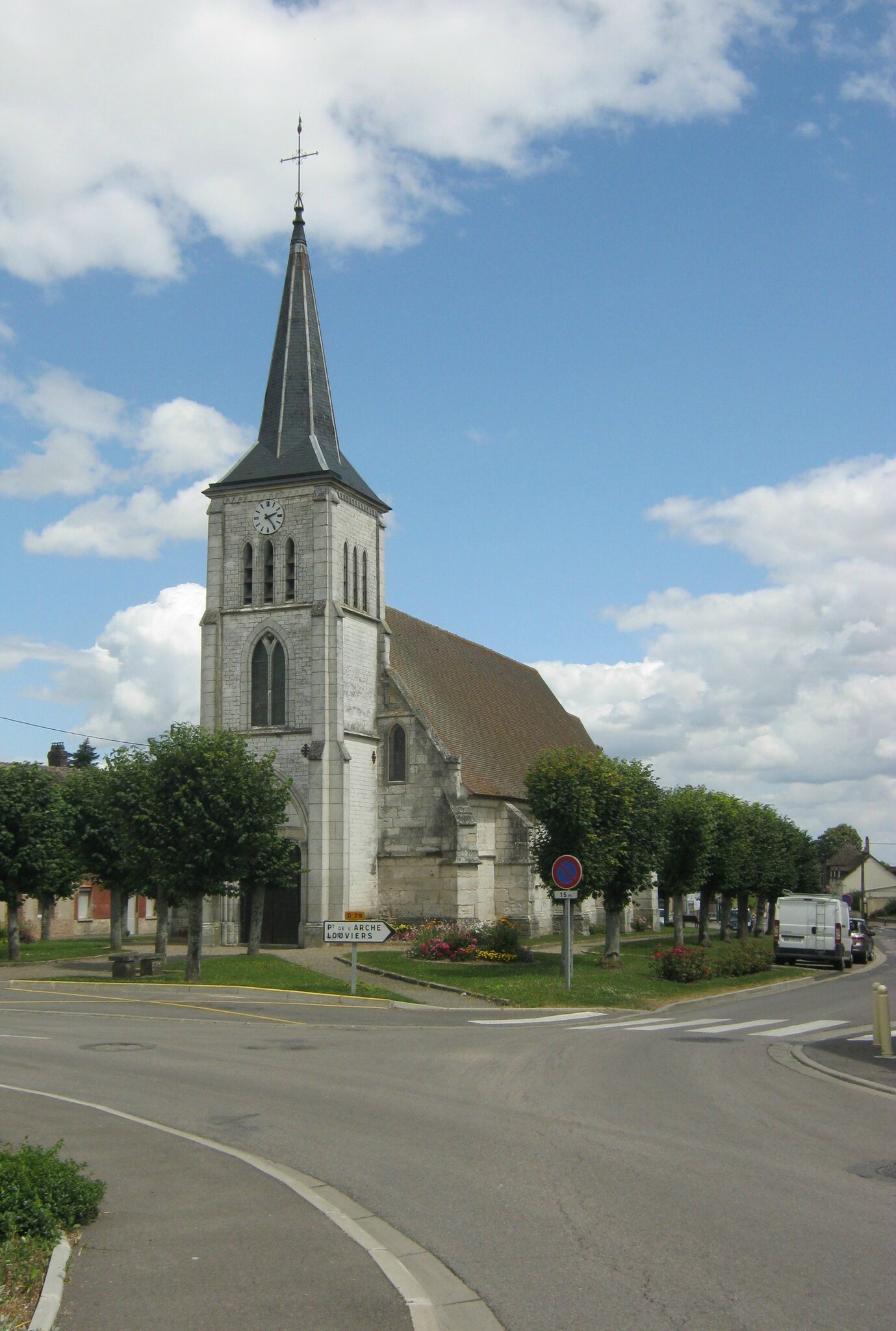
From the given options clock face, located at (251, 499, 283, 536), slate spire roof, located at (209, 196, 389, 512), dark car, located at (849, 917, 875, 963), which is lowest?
dark car, located at (849, 917, 875, 963)

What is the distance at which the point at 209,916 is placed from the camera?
36812mm

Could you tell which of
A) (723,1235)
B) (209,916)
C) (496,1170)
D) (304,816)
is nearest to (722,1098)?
(496,1170)

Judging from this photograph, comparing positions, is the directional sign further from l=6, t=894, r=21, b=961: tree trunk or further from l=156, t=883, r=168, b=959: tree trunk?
l=6, t=894, r=21, b=961: tree trunk

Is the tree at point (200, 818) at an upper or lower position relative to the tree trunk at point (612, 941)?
upper

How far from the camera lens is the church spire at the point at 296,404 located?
38.0m

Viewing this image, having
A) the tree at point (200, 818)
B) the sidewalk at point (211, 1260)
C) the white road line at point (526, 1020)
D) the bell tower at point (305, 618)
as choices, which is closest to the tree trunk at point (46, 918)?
the bell tower at point (305, 618)

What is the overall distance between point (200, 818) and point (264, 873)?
2.36 meters

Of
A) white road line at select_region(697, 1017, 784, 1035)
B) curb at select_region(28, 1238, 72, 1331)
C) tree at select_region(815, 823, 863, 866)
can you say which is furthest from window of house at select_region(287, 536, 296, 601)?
tree at select_region(815, 823, 863, 866)

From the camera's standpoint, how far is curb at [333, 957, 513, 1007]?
A: 23375 mm

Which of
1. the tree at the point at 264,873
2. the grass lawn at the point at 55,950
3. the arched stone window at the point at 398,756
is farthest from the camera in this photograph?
the arched stone window at the point at 398,756

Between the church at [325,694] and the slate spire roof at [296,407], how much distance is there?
51 mm

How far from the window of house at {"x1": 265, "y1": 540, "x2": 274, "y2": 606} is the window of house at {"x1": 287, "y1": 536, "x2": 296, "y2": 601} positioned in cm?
56

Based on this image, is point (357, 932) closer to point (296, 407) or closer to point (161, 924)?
point (161, 924)

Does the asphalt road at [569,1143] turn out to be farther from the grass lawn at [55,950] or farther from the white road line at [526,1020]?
the grass lawn at [55,950]
